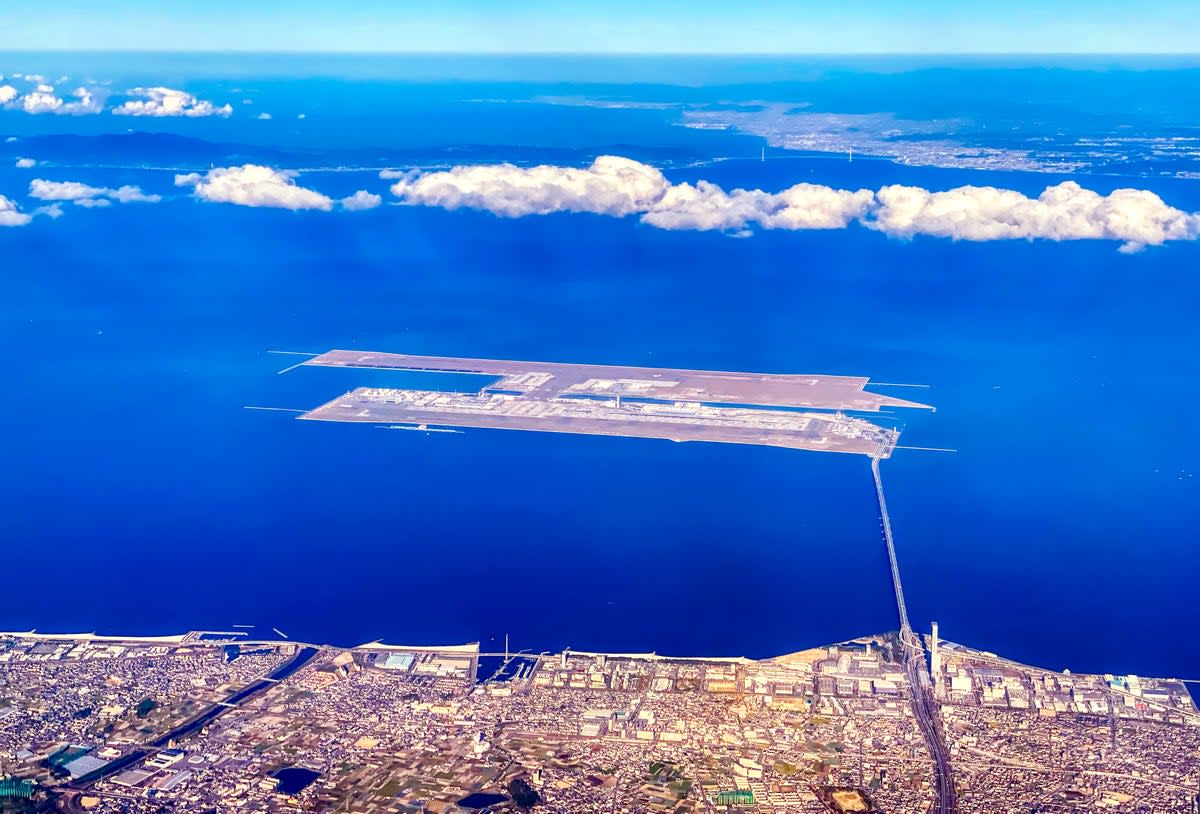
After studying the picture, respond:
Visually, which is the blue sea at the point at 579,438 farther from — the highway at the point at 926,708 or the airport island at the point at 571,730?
the airport island at the point at 571,730

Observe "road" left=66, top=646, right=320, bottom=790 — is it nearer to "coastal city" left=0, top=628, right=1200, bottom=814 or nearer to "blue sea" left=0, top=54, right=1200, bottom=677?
"coastal city" left=0, top=628, right=1200, bottom=814

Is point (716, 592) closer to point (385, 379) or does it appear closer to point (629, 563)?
point (629, 563)

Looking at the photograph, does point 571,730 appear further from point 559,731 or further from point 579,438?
point 579,438

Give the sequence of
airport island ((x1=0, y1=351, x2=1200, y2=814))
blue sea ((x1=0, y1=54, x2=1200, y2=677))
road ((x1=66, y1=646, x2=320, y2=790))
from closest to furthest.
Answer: airport island ((x1=0, y1=351, x2=1200, y2=814))
road ((x1=66, y1=646, x2=320, y2=790))
blue sea ((x1=0, y1=54, x2=1200, y2=677))

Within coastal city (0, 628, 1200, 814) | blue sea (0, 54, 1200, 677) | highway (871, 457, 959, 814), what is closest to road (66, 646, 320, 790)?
coastal city (0, 628, 1200, 814)

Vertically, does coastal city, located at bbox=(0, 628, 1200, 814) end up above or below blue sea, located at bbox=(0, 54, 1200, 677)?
below

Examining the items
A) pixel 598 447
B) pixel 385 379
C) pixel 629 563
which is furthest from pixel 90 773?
pixel 385 379

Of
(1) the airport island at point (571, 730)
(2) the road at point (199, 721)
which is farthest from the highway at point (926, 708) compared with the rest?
(2) the road at point (199, 721)

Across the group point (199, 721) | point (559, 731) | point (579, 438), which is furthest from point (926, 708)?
point (579, 438)
